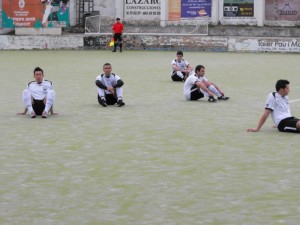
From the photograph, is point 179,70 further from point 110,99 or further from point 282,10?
point 282,10

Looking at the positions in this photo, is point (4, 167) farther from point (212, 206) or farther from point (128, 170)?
point (212, 206)

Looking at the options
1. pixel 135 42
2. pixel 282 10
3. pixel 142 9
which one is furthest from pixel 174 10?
pixel 135 42

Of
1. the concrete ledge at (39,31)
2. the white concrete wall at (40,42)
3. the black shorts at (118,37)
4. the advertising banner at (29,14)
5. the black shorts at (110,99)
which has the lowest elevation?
the black shorts at (110,99)

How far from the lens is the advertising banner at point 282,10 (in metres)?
49.9

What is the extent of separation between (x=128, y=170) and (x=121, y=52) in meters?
33.3

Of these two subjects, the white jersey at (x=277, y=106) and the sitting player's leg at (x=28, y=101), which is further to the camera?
the sitting player's leg at (x=28, y=101)

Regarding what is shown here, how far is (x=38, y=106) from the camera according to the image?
14586 mm

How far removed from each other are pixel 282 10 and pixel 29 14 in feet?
50.9

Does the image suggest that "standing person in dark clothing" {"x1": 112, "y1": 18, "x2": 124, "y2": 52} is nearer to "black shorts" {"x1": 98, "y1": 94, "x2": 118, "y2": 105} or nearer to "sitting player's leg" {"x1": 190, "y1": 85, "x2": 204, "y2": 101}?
"sitting player's leg" {"x1": 190, "y1": 85, "x2": 204, "y2": 101}

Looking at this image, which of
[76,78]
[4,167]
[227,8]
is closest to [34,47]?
[227,8]

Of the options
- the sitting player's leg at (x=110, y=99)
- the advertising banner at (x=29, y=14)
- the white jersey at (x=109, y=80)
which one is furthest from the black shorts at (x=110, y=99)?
the advertising banner at (x=29, y=14)

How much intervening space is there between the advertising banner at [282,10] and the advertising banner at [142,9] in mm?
6942

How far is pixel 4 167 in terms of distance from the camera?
9.53 m

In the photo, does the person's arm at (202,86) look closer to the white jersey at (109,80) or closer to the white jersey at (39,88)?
the white jersey at (109,80)
